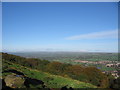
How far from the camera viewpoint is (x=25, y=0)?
12.2ft

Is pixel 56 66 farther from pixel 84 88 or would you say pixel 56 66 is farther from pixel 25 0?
pixel 25 0

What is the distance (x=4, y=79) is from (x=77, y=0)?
3.30 metres

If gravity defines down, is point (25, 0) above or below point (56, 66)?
above

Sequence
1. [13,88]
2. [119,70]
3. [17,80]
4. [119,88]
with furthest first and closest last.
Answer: [119,70] < [119,88] < [17,80] < [13,88]

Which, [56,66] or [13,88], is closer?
[13,88]

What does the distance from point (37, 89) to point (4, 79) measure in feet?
3.63

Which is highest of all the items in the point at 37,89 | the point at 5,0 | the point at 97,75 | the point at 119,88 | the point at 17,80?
the point at 5,0

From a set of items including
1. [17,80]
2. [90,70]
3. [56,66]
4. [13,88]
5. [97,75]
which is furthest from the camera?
[56,66]

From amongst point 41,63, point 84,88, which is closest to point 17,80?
point 84,88

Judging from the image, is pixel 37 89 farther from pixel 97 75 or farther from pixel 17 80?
pixel 97 75

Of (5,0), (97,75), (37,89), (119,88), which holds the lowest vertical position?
(97,75)

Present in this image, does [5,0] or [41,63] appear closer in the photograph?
[5,0]

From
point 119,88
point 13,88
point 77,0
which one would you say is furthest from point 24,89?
point 119,88

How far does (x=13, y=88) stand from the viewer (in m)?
3.34
